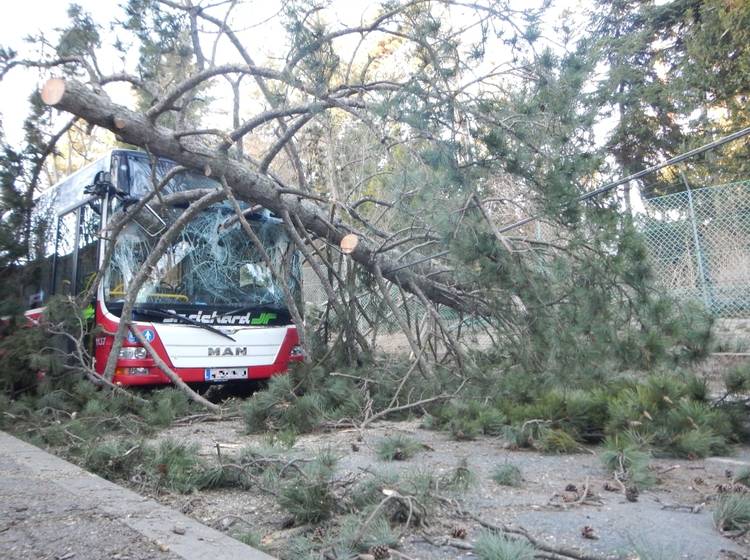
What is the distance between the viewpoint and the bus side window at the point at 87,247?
873cm

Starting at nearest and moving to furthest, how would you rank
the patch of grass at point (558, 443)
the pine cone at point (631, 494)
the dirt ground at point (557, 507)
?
the dirt ground at point (557, 507), the pine cone at point (631, 494), the patch of grass at point (558, 443)

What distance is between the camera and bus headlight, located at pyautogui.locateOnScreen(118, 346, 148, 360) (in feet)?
26.9

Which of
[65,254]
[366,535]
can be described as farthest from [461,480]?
[65,254]

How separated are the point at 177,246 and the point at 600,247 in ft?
16.8

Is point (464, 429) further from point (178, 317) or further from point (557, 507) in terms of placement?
point (178, 317)

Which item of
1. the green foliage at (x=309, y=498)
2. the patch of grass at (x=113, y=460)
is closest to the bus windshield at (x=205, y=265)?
the patch of grass at (x=113, y=460)

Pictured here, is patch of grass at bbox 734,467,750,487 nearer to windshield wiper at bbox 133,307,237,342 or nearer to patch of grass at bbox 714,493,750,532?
patch of grass at bbox 714,493,750,532

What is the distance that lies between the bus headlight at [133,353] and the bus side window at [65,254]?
1.48 m

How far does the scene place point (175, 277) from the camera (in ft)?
28.7

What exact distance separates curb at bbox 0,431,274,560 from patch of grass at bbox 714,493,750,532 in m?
2.26

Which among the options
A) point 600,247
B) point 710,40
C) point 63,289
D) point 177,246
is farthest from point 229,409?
point 710,40

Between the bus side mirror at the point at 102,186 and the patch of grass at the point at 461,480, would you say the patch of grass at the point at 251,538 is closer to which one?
the patch of grass at the point at 461,480

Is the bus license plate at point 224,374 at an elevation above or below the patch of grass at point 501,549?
above

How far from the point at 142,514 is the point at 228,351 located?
17.3 feet
